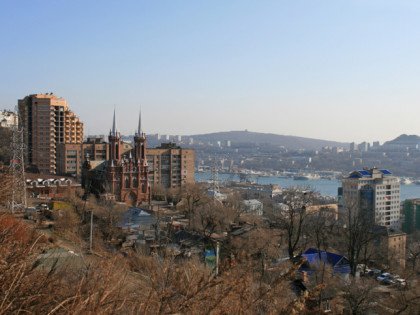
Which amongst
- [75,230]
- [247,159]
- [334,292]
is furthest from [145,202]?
[247,159]

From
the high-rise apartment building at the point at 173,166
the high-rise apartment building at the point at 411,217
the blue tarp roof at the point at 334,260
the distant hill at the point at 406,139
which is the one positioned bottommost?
the high-rise apartment building at the point at 411,217

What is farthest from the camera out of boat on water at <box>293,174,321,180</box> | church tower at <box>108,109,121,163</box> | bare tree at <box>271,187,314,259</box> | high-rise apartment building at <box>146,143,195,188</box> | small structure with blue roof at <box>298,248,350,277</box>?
boat on water at <box>293,174,321,180</box>

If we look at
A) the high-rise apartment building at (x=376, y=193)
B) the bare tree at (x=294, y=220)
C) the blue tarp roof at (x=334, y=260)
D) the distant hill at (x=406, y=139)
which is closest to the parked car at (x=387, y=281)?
the blue tarp roof at (x=334, y=260)

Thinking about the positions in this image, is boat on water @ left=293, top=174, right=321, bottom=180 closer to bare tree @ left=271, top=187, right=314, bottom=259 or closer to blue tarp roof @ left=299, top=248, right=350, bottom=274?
bare tree @ left=271, top=187, right=314, bottom=259

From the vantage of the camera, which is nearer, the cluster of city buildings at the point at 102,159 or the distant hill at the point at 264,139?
the cluster of city buildings at the point at 102,159

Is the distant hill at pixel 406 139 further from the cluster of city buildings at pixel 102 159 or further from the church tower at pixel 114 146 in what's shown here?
the church tower at pixel 114 146

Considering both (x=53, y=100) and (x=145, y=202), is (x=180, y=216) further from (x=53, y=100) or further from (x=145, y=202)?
(x=53, y=100)

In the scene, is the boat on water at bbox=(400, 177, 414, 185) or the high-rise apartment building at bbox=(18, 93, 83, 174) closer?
the high-rise apartment building at bbox=(18, 93, 83, 174)

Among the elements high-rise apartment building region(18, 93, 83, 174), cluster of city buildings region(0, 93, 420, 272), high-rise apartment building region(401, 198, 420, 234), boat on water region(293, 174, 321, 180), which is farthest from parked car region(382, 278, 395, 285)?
boat on water region(293, 174, 321, 180)
